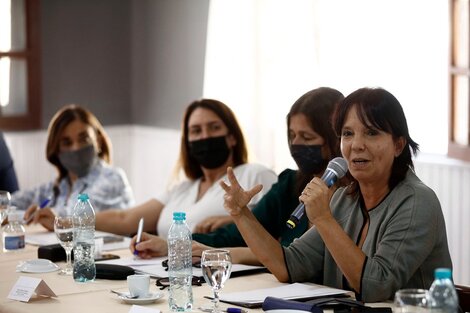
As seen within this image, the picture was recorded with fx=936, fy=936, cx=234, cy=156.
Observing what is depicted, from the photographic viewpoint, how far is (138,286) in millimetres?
2549

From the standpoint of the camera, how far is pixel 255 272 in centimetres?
299

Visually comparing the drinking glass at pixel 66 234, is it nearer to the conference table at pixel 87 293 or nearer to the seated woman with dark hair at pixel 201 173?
the conference table at pixel 87 293

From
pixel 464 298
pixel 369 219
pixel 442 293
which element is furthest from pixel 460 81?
pixel 442 293

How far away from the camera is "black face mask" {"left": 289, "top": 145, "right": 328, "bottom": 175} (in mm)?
3240

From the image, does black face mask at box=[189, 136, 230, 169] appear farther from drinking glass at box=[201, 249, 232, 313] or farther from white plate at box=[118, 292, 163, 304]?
drinking glass at box=[201, 249, 232, 313]

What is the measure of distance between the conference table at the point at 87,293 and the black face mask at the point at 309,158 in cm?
48

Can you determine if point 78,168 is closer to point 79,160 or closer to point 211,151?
point 79,160

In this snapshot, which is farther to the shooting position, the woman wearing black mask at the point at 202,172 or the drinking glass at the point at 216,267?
the woman wearing black mask at the point at 202,172

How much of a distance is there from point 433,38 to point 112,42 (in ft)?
9.28

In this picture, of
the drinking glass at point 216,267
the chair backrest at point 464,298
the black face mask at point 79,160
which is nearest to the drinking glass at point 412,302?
the drinking glass at point 216,267

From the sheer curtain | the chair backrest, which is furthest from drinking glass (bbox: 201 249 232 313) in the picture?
the sheer curtain

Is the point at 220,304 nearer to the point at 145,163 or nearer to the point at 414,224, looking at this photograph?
the point at 414,224

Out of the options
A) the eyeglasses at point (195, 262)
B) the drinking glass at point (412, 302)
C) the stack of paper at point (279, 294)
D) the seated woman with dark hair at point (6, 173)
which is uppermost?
the seated woman with dark hair at point (6, 173)

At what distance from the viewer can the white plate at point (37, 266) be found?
3.07 meters
